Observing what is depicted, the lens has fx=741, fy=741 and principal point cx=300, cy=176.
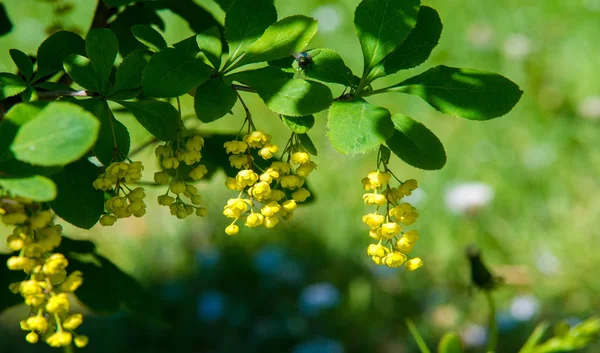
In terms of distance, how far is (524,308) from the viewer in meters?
2.62

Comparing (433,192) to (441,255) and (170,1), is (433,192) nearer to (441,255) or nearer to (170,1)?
(441,255)

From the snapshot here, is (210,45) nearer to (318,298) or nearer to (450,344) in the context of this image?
(450,344)

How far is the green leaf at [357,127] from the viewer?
0.88m

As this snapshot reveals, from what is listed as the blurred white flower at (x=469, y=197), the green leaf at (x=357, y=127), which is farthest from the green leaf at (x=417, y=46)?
the blurred white flower at (x=469, y=197)

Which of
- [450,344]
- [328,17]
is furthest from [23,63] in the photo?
[328,17]

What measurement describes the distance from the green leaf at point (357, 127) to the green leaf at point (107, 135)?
11.6 inches

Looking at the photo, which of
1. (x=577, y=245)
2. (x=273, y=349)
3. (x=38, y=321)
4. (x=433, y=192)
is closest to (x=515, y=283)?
(x=577, y=245)

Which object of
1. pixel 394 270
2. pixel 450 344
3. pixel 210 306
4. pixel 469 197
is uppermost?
pixel 450 344

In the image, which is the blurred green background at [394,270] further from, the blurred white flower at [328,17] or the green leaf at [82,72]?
the green leaf at [82,72]

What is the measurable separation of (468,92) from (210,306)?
1920mm

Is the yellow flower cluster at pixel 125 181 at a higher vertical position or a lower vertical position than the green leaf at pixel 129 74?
lower

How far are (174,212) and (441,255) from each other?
6.33 feet

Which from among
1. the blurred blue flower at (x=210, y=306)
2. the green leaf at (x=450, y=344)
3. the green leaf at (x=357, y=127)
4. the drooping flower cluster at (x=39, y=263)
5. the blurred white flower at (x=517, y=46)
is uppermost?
the green leaf at (x=357, y=127)

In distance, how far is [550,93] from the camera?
342 centimetres
